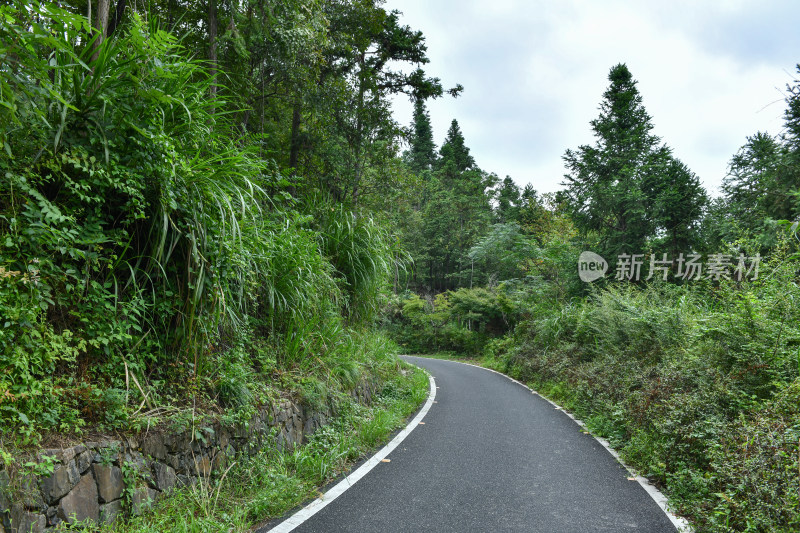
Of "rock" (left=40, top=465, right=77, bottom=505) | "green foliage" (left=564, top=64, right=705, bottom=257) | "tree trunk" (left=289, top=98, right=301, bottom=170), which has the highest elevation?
"green foliage" (left=564, top=64, right=705, bottom=257)

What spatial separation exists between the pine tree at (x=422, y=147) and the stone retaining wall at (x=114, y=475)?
4725 cm

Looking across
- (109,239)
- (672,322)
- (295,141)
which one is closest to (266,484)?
(109,239)

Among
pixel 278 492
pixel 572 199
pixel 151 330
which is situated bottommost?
pixel 278 492

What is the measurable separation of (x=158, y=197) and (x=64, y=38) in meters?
1.39

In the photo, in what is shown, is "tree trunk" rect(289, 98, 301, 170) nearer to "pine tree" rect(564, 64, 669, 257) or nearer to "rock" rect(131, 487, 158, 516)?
"rock" rect(131, 487, 158, 516)

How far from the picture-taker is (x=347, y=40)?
34.8 ft

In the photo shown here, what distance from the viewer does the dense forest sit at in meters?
3.03

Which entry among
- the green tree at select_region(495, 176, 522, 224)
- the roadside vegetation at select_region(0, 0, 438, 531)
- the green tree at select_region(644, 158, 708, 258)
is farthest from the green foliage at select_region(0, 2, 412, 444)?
the green tree at select_region(495, 176, 522, 224)

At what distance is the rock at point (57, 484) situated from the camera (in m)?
2.53

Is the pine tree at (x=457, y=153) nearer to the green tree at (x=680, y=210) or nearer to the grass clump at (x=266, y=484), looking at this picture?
the green tree at (x=680, y=210)

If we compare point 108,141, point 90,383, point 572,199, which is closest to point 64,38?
point 108,141

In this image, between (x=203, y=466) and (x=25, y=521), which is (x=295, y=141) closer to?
(x=203, y=466)

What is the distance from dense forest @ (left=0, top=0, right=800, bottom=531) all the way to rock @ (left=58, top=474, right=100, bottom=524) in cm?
37

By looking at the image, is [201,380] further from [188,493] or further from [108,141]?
[108,141]
